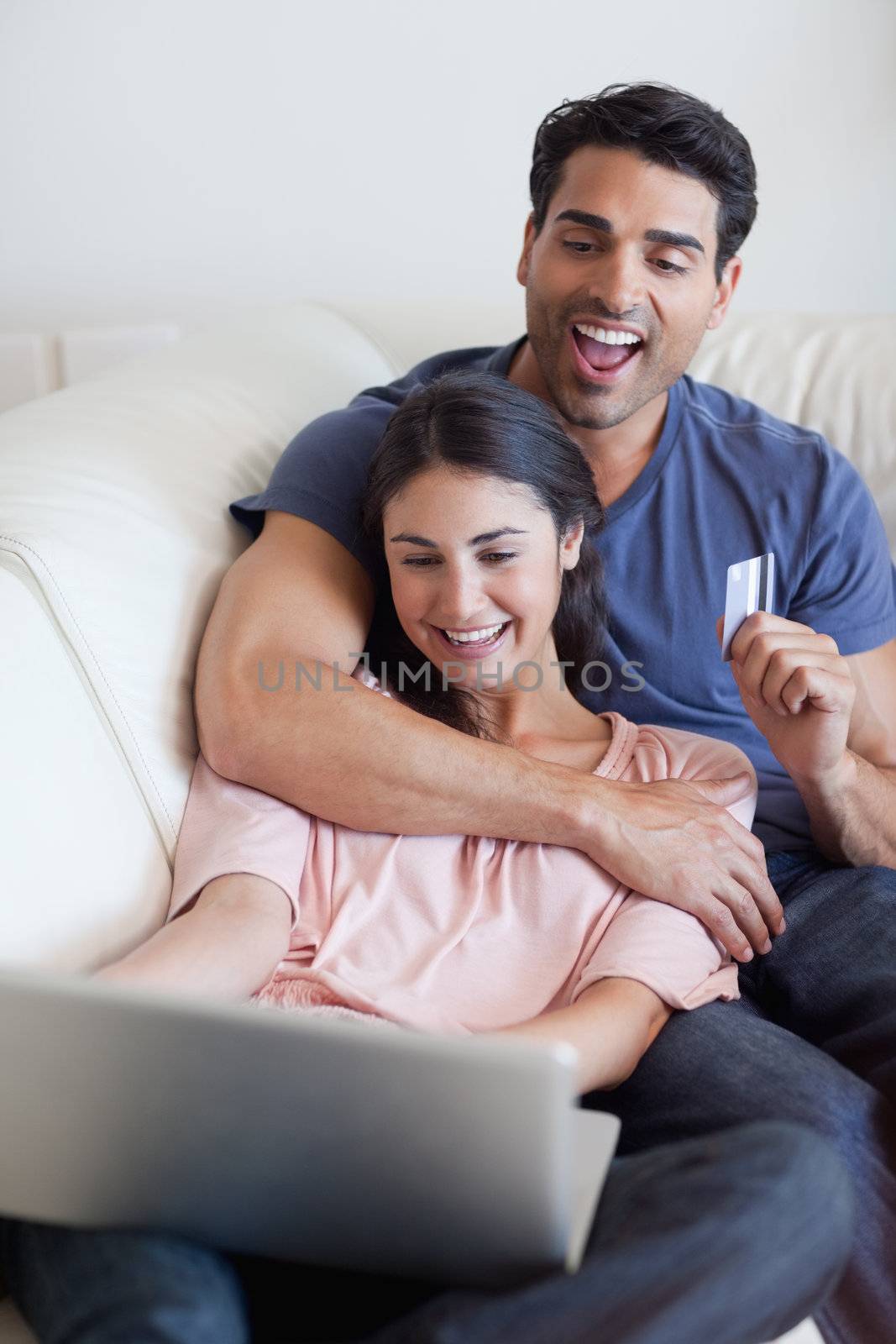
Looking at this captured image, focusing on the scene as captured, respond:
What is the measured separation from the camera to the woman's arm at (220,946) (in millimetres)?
1020

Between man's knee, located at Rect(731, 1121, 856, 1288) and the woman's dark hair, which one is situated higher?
the woman's dark hair

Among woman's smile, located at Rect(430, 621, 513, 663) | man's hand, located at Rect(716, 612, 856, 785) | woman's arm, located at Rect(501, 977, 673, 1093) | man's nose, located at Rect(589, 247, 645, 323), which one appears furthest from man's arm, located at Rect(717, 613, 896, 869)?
man's nose, located at Rect(589, 247, 645, 323)

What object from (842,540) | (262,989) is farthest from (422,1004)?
(842,540)

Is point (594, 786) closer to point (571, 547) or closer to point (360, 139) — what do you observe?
point (571, 547)

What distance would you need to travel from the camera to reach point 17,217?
2227 mm

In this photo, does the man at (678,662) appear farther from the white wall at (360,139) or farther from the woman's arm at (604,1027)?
the white wall at (360,139)

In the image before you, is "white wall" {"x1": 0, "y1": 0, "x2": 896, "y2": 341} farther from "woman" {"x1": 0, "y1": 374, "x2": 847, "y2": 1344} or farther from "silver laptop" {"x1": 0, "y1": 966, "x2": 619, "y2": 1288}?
"silver laptop" {"x1": 0, "y1": 966, "x2": 619, "y2": 1288}

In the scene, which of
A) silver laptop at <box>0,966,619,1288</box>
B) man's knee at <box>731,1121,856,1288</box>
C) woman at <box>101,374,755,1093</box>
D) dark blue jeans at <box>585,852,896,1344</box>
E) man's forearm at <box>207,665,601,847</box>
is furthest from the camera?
man's forearm at <box>207,665,601,847</box>

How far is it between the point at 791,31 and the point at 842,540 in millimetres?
913

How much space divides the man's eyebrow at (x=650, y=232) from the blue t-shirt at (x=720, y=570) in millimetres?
256

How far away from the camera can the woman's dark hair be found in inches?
49.7

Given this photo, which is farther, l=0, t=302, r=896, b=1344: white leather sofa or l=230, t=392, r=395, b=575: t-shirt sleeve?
l=230, t=392, r=395, b=575: t-shirt sleeve

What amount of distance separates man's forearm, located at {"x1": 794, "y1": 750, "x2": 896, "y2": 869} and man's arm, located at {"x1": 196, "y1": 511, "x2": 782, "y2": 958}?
0.37 ft

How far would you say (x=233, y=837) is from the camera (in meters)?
1.17
